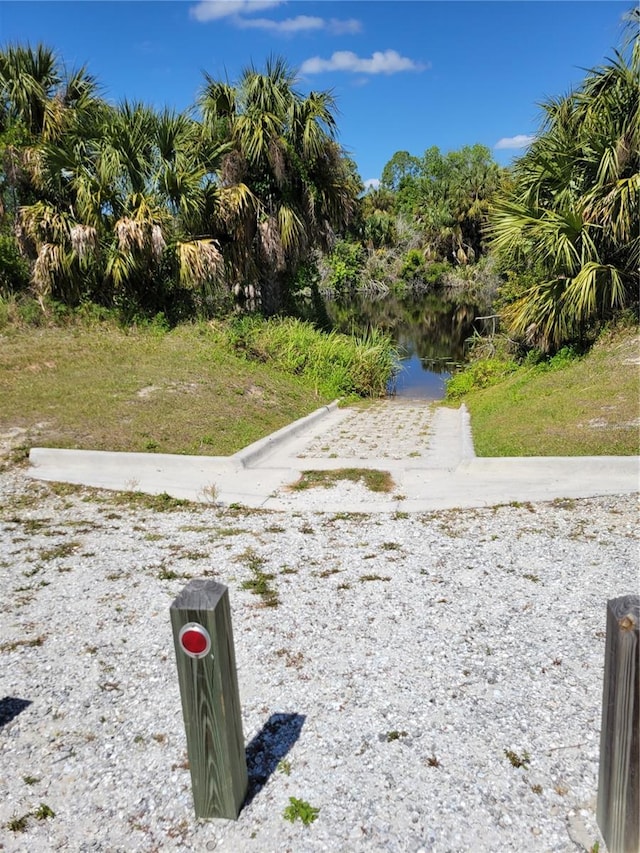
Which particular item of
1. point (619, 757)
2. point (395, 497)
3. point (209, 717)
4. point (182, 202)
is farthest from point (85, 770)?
point (182, 202)

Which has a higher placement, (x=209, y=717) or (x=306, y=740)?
(x=209, y=717)

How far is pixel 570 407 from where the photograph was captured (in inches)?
328

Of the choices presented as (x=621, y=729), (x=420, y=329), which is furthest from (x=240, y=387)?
(x=420, y=329)

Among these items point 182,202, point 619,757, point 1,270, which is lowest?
point 619,757

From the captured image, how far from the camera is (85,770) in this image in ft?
8.11

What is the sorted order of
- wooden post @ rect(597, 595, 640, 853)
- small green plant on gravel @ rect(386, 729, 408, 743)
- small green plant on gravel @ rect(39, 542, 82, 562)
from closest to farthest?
1. wooden post @ rect(597, 595, 640, 853)
2. small green plant on gravel @ rect(386, 729, 408, 743)
3. small green plant on gravel @ rect(39, 542, 82, 562)

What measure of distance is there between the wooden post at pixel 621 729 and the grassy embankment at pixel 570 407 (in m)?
4.94

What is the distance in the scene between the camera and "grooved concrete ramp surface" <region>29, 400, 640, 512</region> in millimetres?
5902

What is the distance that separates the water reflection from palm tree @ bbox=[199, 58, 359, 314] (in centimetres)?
364

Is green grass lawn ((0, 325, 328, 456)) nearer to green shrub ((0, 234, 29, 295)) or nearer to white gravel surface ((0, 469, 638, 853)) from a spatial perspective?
green shrub ((0, 234, 29, 295))

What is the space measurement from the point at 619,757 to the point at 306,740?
133 centimetres

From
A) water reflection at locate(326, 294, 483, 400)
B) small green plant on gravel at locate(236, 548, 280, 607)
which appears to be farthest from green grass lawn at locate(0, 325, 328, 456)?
water reflection at locate(326, 294, 483, 400)

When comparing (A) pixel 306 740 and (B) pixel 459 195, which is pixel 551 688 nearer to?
(A) pixel 306 740

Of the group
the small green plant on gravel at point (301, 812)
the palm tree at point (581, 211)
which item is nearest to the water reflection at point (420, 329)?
the palm tree at point (581, 211)
